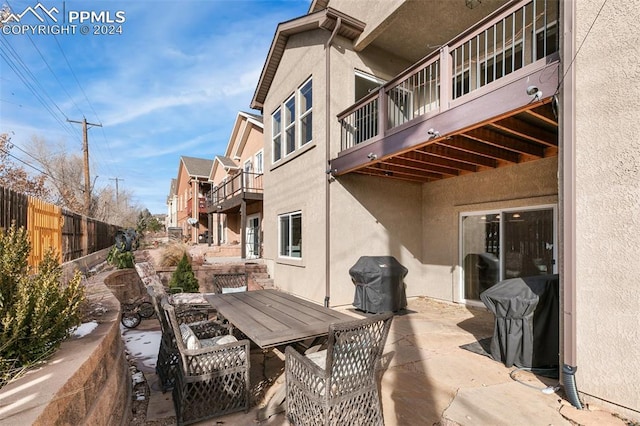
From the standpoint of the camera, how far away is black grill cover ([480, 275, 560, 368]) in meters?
3.51

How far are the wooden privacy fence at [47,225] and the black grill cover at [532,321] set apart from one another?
4.83 meters

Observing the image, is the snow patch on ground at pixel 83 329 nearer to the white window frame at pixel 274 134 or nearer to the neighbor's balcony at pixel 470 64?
the neighbor's balcony at pixel 470 64

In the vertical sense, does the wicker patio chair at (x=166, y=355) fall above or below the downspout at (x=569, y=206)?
below

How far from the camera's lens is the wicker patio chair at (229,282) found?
630 centimetres

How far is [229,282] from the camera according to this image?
255 inches

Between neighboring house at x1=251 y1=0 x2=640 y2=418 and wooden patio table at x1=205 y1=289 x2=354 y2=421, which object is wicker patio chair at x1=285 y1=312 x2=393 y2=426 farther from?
neighboring house at x1=251 y1=0 x2=640 y2=418

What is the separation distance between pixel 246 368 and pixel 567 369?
3.06m

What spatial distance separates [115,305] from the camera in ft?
12.5

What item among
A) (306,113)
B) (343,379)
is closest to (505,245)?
(343,379)

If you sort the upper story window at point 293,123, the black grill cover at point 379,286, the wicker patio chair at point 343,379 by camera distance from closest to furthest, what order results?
the wicker patio chair at point 343,379, the black grill cover at point 379,286, the upper story window at point 293,123

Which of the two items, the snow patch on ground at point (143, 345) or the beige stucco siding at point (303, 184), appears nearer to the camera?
the snow patch on ground at point (143, 345)

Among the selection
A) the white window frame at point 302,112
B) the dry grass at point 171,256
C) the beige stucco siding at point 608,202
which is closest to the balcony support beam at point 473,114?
the beige stucco siding at point 608,202

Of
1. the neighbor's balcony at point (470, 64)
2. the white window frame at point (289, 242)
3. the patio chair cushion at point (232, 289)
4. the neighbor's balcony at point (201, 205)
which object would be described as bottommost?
the patio chair cushion at point (232, 289)

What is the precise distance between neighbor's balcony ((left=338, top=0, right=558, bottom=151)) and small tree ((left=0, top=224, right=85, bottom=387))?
466cm
